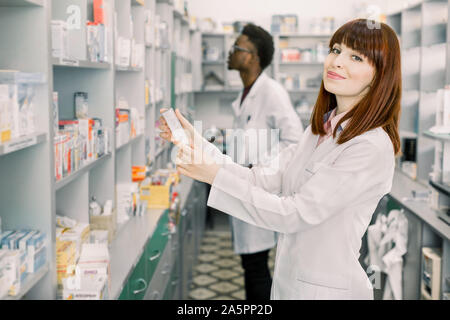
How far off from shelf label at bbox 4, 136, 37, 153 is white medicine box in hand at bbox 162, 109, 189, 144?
42 centimetres

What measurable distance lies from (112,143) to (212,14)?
550 cm

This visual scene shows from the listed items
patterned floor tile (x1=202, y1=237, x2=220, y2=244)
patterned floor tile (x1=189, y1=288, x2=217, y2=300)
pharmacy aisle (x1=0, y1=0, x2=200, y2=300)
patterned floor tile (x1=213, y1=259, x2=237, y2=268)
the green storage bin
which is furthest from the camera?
patterned floor tile (x1=202, y1=237, x2=220, y2=244)

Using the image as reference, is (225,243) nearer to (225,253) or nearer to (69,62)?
(225,253)

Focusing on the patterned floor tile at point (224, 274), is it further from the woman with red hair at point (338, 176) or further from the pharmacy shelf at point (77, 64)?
the woman with red hair at point (338, 176)

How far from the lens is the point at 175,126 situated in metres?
1.43

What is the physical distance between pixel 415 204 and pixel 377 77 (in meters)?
2.66

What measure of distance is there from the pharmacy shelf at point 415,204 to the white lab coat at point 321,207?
1656 mm

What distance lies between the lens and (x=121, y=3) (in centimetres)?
324

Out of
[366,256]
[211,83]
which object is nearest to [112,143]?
[366,256]

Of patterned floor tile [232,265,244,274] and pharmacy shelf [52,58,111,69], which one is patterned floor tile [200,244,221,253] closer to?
patterned floor tile [232,265,244,274]

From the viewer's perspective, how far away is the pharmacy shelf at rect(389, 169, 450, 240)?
10.6ft

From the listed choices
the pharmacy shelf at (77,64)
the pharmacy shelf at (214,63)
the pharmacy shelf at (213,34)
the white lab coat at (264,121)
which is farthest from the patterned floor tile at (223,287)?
the pharmacy shelf at (213,34)

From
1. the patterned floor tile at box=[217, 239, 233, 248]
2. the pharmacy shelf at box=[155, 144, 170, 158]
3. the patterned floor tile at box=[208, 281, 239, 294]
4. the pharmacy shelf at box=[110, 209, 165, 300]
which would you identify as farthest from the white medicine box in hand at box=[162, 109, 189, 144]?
the patterned floor tile at box=[217, 239, 233, 248]
